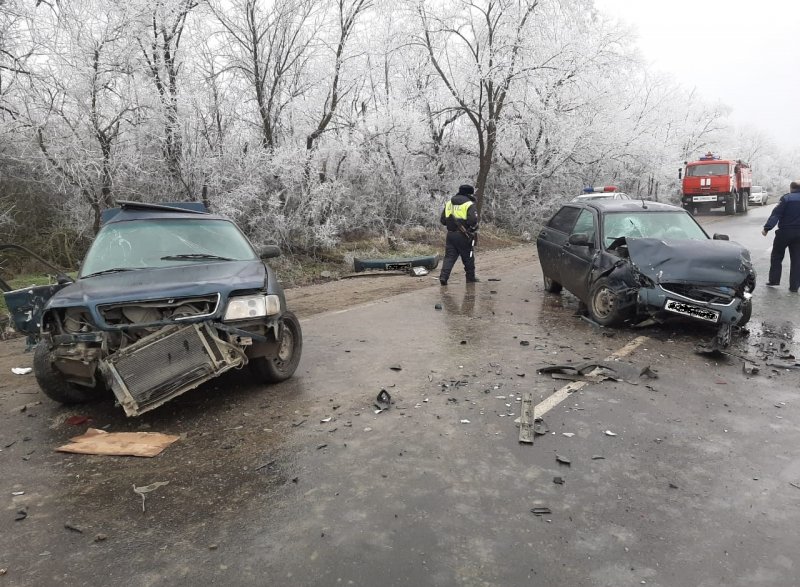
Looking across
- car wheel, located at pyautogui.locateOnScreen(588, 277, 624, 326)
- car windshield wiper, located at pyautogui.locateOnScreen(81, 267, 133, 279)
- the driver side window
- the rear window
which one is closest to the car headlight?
car windshield wiper, located at pyautogui.locateOnScreen(81, 267, 133, 279)

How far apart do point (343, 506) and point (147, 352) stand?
1.94 meters

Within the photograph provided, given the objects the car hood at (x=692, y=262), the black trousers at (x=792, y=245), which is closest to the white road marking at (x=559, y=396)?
the car hood at (x=692, y=262)

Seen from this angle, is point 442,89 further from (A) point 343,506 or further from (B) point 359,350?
(A) point 343,506

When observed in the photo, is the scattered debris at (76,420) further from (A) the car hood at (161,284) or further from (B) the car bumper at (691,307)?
(B) the car bumper at (691,307)

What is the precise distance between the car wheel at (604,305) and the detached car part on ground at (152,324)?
A: 3.93 metres

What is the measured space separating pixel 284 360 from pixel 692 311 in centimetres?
449

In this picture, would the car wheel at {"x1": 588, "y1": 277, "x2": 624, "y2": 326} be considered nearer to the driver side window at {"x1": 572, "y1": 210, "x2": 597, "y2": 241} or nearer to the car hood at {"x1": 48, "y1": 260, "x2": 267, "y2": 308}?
the driver side window at {"x1": 572, "y1": 210, "x2": 597, "y2": 241}

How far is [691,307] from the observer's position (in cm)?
582

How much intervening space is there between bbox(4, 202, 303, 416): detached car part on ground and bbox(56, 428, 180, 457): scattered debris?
0.72ft

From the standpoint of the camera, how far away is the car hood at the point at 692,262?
5883 mm

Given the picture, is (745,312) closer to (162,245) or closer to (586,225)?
(586,225)

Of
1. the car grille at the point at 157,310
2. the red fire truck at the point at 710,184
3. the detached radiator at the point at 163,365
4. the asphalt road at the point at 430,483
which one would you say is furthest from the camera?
the red fire truck at the point at 710,184

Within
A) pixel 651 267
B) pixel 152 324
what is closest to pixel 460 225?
pixel 651 267

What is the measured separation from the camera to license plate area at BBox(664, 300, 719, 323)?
18.9 feet
